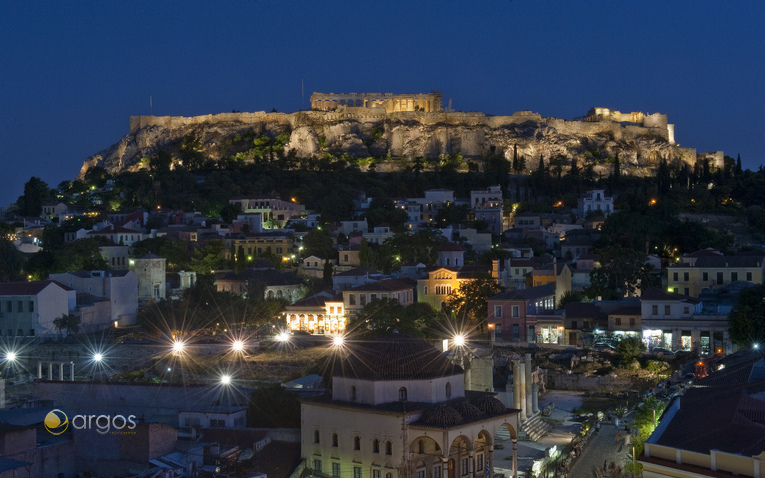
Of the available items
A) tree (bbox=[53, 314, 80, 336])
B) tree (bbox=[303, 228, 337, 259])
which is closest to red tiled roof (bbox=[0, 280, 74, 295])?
tree (bbox=[53, 314, 80, 336])

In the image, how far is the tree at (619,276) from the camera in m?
45.9

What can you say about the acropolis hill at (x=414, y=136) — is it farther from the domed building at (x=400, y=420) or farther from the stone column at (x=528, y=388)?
the domed building at (x=400, y=420)

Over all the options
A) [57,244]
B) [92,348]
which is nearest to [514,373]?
[92,348]

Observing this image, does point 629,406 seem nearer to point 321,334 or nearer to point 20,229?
point 321,334

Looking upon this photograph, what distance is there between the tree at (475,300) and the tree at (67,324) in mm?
16953

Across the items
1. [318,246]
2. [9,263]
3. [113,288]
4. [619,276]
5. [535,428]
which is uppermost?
[318,246]

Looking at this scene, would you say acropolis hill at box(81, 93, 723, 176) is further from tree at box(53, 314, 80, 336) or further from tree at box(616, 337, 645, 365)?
tree at box(616, 337, 645, 365)

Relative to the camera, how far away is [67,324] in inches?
1714

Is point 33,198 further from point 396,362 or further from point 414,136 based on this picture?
point 396,362


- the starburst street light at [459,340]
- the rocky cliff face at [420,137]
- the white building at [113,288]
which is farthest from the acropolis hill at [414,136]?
the starburst street light at [459,340]

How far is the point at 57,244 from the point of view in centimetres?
5853

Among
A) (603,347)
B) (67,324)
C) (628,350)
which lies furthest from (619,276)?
(67,324)

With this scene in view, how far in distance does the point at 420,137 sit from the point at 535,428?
57780 mm

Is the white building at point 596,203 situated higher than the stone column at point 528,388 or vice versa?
the white building at point 596,203
